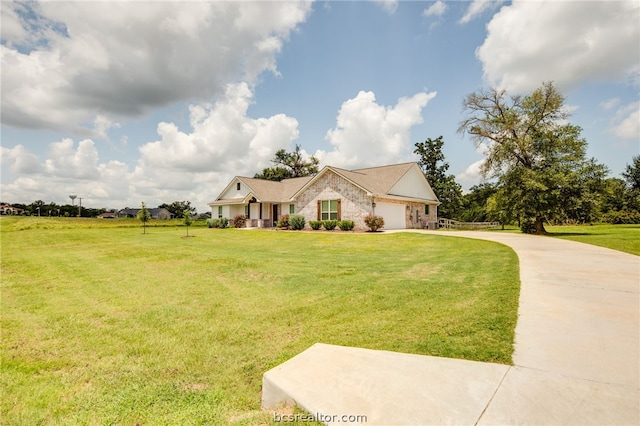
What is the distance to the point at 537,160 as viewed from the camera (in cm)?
2186

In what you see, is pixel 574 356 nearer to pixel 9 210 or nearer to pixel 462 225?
pixel 462 225

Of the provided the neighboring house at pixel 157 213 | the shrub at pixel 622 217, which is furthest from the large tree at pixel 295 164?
the neighboring house at pixel 157 213

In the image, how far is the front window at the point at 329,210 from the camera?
2553 cm

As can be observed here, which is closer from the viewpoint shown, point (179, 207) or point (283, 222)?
point (283, 222)

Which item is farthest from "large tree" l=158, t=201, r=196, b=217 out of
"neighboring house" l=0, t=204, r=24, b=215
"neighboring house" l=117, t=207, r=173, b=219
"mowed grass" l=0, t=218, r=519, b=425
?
"mowed grass" l=0, t=218, r=519, b=425

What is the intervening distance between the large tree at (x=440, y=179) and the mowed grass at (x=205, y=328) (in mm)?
32591

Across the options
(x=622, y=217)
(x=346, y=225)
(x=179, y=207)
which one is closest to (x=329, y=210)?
(x=346, y=225)

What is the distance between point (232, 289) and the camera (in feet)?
22.5

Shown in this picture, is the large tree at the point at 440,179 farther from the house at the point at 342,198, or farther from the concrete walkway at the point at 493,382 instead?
the concrete walkway at the point at 493,382

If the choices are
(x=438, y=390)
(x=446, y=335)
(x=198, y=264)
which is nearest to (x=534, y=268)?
(x=446, y=335)

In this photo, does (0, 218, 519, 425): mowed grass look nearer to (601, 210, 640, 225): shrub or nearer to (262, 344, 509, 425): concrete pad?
(262, 344, 509, 425): concrete pad

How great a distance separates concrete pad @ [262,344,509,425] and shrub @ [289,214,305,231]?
22745 millimetres

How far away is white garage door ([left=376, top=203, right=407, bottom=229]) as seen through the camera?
2461 cm

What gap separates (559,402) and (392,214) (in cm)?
2412
